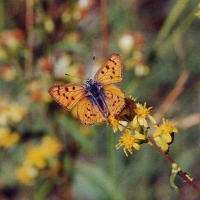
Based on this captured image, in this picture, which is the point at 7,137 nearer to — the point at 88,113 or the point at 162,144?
the point at 88,113

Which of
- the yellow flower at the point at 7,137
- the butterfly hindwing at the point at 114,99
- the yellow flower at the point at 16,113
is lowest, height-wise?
the butterfly hindwing at the point at 114,99

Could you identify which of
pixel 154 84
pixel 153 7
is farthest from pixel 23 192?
pixel 153 7

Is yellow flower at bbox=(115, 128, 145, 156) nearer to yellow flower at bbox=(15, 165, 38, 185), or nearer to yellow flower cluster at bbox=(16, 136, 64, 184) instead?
yellow flower cluster at bbox=(16, 136, 64, 184)

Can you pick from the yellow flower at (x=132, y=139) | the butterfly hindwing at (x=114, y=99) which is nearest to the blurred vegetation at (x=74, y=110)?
the yellow flower at (x=132, y=139)

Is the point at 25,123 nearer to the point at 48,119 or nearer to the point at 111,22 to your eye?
the point at 48,119

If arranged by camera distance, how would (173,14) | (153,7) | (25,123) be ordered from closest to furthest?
(173,14)
(25,123)
(153,7)

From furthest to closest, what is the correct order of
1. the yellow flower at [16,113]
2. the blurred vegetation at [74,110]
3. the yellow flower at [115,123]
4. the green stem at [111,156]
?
the yellow flower at [16,113]
the blurred vegetation at [74,110]
the green stem at [111,156]
the yellow flower at [115,123]

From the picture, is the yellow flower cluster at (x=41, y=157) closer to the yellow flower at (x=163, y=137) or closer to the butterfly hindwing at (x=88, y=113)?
the butterfly hindwing at (x=88, y=113)
